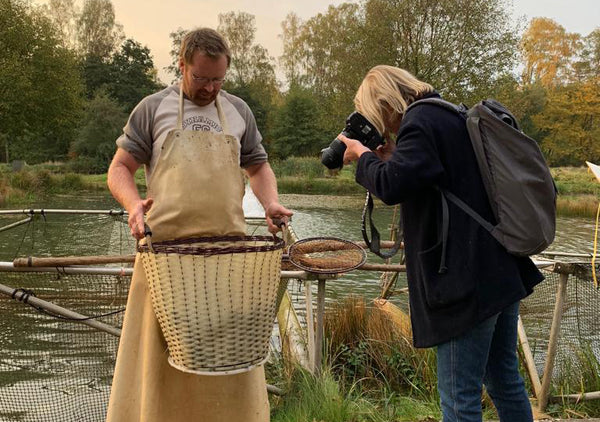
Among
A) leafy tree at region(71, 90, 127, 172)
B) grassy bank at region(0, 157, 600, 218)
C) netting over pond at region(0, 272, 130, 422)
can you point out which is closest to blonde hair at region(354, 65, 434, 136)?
netting over pond at region(0, 272, 130, 422)

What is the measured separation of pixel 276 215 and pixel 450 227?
83 centimetres

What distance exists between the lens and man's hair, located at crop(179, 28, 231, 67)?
233 centimetres

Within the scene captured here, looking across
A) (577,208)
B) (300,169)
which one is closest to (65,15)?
(300,169)

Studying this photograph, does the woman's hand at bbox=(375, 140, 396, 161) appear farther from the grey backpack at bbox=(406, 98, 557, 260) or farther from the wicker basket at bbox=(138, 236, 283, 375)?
the wicker basket at bbox=(138, 236, 283, 375)

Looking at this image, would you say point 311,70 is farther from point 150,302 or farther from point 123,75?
point 150,302

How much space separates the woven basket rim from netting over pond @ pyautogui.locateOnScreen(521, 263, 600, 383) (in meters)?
2.22

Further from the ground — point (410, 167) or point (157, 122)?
point (157, 122)

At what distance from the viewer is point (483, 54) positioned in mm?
29047

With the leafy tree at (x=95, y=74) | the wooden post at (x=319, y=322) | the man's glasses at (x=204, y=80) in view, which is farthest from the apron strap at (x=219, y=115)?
the leafy tree at (x=95, y=74)

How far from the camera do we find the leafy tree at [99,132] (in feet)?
125

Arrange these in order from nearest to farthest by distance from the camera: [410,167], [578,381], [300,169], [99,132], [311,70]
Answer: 1. [410,167]
2. [578,381]
3. [300,169]
4. [99,132]
5. [311,70]

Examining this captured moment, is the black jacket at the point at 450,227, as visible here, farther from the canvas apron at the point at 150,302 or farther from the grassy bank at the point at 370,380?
the grassy bank at the point at 370,380

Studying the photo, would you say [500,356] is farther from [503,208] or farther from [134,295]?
[134,295]

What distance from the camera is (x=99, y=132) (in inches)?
1567
